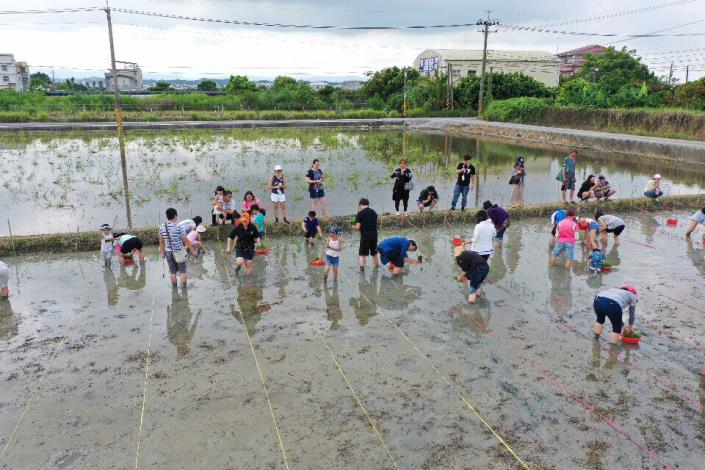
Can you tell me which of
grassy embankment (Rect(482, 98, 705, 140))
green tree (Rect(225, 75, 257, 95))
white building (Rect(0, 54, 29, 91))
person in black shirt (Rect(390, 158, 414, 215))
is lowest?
person in black shirt (Rect(390, 158, 414, 215))

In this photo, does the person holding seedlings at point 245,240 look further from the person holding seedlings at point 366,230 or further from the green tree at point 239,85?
the green tree at point 239,85

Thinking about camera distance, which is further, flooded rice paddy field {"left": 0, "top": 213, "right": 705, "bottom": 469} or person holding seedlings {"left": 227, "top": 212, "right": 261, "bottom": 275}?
person holding seedlings {"left": 227, "top": 212, "right": 261, "bottom": 275}

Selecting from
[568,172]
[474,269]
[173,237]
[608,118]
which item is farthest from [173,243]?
[608,118]

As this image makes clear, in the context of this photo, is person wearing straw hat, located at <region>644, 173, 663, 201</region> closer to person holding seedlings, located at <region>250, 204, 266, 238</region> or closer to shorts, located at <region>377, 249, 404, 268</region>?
shorts, located at <region>377, 249, 404, 268</region>

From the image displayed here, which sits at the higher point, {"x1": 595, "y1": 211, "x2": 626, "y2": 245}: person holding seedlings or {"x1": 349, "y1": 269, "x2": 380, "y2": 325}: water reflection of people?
{"x1": 595, "y1": 211, "x2": 626, "y2": 245}: person holding seedlings

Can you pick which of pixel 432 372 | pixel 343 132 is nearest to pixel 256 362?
pixel 432 372

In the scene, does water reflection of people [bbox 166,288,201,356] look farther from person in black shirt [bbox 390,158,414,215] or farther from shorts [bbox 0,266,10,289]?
person in black shirt [bbox 390,158,414,215]

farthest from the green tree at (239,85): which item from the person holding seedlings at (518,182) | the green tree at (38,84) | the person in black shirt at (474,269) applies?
the person in black shirt at (474,269)

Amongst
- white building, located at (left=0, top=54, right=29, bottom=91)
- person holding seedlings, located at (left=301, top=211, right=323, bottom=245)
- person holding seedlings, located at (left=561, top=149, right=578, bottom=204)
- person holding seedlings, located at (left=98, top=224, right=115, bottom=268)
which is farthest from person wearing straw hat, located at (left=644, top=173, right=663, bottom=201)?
white building, located at (left=0, top=54, right=29, bottom=91)

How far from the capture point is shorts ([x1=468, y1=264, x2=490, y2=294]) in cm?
827

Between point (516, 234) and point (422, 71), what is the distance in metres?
66.7

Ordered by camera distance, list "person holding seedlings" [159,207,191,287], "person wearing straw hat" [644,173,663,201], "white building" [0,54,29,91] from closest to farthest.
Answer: "person holding seedlings" [159,207,191,287]
"person wearing straw hat" [644,173,663,201]
"white building" [0,54,29,91]

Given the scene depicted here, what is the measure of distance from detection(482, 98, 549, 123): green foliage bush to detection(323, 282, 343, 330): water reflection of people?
119 feet

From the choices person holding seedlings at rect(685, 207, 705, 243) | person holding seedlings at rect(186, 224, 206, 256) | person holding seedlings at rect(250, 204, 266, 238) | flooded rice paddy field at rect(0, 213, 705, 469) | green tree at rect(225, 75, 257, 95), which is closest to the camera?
flooded rice paddy field at rect(0, 213, 705, 469)
